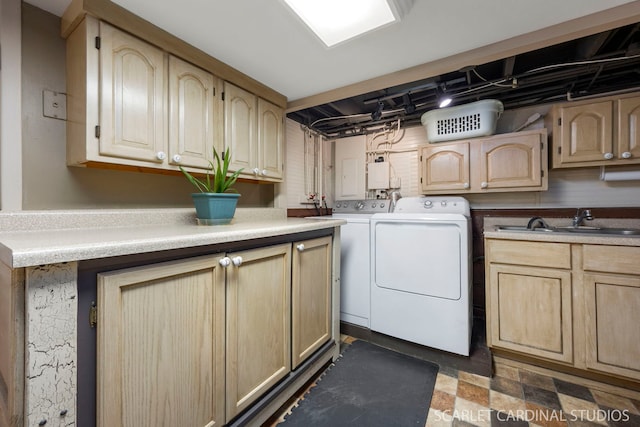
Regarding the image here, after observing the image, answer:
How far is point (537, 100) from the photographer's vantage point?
7.24 feet

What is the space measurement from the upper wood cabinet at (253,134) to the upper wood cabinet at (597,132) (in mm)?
2287

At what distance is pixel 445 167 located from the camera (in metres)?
2.40

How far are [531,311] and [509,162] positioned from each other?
3.93 ft

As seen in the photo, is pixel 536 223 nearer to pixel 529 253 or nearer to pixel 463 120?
pixel 529 253

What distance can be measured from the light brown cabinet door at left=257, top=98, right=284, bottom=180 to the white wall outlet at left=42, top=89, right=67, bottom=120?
1121 mm

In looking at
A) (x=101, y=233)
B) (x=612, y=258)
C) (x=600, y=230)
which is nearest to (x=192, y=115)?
(x=101, y=233)

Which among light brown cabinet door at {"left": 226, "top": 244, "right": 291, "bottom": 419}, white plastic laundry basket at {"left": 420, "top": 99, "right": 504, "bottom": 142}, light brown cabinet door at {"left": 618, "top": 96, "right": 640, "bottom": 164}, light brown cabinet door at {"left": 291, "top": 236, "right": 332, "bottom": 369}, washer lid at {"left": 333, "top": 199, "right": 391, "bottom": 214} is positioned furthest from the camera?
washer lid at {"left": 333, "top": 199, "right": 391, "bottom": 214}

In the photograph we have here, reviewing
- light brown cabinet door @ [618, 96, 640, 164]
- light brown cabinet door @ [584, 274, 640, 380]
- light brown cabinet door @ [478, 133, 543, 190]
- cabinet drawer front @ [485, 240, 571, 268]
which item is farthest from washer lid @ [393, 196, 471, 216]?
light brown cabinet door @ [618, 96, 640, 164]

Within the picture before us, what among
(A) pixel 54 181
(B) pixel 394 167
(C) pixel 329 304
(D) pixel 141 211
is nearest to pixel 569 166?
(B) pixel 394 167

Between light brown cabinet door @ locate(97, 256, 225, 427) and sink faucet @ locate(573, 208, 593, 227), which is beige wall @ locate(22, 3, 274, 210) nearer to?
light brown cabinet door @ locate(97, 256, 225, 427)

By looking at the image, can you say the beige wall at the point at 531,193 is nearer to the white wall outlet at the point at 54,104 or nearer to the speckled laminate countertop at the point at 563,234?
the speckled laminate countertop at the point at 563,234

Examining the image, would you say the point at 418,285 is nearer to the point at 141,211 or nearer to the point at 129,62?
the point at 141,211

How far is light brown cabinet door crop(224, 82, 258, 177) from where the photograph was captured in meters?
1.83

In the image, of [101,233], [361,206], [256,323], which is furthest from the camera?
[361,206]
